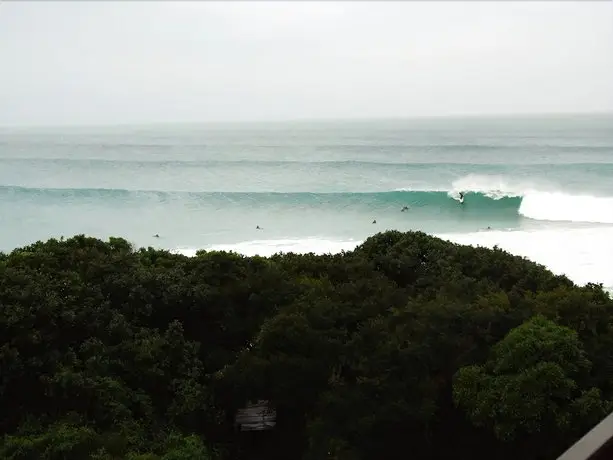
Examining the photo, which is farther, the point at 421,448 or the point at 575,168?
the point at 575,168

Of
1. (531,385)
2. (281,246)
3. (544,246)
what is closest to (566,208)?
(544,246)

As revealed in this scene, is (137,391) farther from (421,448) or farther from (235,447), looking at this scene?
Answer: (421,448)

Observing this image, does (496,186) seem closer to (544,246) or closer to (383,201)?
(383,201)

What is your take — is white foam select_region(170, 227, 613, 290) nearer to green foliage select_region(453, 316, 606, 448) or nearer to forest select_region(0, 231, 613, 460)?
forest select_region(0, 231, 613, 460)

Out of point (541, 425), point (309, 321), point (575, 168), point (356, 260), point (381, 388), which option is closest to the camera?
point (541, 425)

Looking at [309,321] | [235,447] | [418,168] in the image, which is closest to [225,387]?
[235,447]
